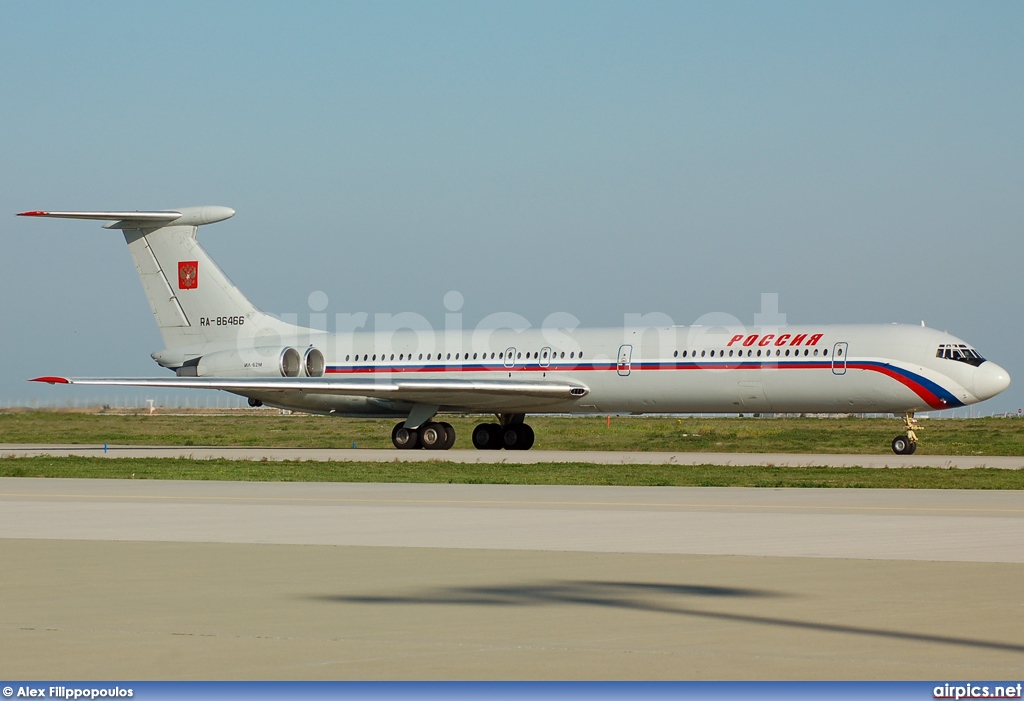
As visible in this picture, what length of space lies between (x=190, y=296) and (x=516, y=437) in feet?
36.1

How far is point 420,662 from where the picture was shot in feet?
24.4

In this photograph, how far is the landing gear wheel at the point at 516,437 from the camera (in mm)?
42969

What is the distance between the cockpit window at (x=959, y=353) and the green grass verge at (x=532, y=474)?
7.98 m

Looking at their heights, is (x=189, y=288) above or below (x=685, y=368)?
above

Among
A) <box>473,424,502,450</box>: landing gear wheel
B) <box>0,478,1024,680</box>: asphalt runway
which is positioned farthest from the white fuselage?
<box>0,478,1024,680</box>: asphalt runway

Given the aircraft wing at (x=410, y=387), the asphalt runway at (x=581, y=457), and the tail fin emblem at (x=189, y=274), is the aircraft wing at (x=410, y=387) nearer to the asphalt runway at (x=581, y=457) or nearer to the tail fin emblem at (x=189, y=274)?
the asphalt runway at (x=581, y=457)

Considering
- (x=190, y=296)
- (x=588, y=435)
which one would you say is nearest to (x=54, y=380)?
(x=190, y=296)

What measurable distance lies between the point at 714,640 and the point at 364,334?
36.9m

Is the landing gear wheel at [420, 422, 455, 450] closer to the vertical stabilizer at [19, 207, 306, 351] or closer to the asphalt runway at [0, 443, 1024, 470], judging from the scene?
the asphalt runway at [0, 443, 1024, 470]

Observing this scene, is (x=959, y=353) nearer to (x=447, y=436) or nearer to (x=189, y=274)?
(x=447, y=436)

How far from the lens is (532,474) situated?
1070 inches

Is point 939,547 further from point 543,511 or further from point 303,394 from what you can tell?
point 303,394

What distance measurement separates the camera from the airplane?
118ft

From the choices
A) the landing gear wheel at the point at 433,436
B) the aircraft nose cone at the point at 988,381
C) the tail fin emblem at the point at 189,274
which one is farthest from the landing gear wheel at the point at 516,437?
the aircraft nose cone at the point at 988,381
